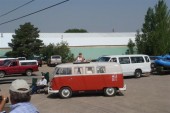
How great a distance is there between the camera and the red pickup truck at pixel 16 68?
123 feet

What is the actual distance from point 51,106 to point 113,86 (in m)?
4.20

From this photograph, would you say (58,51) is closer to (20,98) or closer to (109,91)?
(109,91)

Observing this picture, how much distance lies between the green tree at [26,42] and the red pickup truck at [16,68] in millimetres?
27437

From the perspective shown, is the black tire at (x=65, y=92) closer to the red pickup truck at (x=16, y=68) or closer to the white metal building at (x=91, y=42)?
the red pickup truck at (x=16, y=68)

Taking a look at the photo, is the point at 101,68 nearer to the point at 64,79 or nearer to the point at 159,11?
the point at 64,79

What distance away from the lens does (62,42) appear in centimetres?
6844

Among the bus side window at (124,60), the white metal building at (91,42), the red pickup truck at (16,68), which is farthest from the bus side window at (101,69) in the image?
the white metal building at (91,42)

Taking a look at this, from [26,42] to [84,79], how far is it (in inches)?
1914

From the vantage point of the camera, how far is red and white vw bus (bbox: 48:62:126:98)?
20172 millimetres

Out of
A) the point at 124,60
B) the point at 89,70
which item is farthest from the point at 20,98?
the point at 124,60

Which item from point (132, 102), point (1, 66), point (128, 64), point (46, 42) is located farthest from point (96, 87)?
point (46, 42)

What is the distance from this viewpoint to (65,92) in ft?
66.1

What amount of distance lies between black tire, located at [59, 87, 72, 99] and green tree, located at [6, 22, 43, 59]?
45.9m

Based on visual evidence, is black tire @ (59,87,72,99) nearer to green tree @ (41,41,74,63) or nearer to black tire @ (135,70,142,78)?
black tire @ (135,70,142,78)
